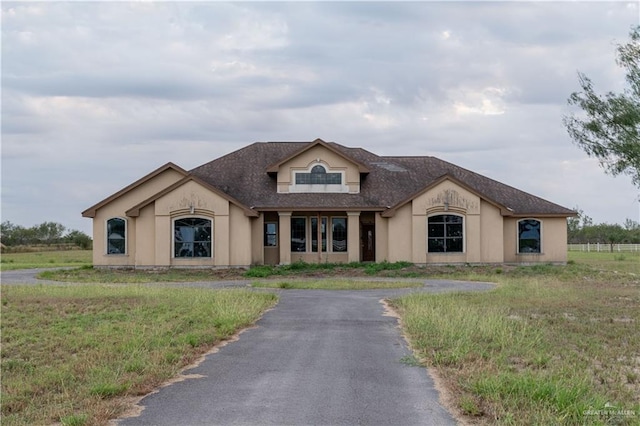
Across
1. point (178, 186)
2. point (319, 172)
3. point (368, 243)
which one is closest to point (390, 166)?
point (368, 243)

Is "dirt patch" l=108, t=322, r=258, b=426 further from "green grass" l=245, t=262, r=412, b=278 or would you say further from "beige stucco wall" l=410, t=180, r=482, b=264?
"beige stucco wall" l=410, t=180, r=482, b=264

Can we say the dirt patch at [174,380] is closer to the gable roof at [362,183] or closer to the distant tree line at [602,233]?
the gable roof at [362,183]

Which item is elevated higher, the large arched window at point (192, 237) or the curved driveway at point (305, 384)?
the large arched window at point (192, 237)

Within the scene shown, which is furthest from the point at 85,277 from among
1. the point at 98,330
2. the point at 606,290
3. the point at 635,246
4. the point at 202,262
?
the point at 635,246

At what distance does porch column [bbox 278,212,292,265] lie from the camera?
36656 mm

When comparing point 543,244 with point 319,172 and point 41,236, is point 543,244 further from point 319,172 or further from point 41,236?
point 41,236

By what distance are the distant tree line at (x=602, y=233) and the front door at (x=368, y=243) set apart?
52.7 metres

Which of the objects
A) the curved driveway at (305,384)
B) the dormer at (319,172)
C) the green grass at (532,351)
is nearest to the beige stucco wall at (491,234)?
the dormer at (319,172)

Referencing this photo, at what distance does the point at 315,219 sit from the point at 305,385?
92.0ft

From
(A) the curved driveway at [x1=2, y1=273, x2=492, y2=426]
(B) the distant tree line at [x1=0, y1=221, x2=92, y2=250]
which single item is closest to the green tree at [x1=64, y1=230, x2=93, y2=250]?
A: (B) the distant tree line at [x1=0, y1=221, x2=92, y2=250]

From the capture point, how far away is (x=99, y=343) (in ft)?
43.9

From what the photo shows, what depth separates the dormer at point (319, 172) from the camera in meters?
37.7

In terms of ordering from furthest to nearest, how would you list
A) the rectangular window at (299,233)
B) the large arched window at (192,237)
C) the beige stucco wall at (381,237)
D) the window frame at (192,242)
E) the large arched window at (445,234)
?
the rectangular window at (299,233)
the beige stucco wall at (381,237)
the large arched window at (445,234)
the large arched window at (192,237)
the window frame at (192,242)

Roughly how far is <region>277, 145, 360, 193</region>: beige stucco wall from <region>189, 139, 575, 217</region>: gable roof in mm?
343
